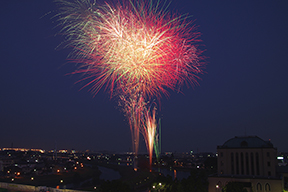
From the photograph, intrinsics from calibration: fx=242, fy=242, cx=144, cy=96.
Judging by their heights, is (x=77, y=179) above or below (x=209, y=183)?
below

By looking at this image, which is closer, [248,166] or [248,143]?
[248,166]

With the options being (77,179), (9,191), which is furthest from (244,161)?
(77,179)

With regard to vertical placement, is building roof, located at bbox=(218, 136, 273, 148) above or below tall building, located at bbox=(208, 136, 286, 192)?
above

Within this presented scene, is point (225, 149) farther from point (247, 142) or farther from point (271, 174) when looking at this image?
point (271, 174)

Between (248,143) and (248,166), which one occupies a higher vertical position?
(248,143)

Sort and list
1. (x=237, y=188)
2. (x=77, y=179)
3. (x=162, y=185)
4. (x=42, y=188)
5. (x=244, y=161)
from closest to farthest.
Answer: (x=42, y=188)
(x=237, y=188)
(x=162, y=185)
(x=244, y=161)
(x=77, y=179)

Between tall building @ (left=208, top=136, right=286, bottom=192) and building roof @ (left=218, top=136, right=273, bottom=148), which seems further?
building roof @ (left=218, top=136, right=273, bottom=148)
